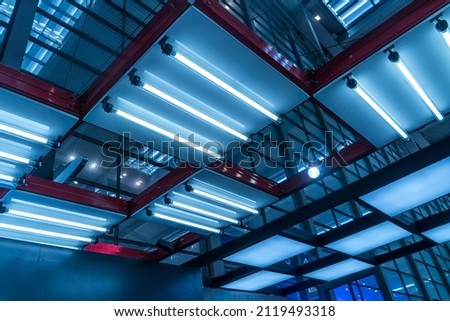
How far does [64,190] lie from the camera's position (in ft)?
13.1

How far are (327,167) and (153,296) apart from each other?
3.62m

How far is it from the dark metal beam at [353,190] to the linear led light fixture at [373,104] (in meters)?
0.66

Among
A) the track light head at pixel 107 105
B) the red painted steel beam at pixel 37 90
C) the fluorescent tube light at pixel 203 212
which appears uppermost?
the red painted steel beam at pixel 37 90

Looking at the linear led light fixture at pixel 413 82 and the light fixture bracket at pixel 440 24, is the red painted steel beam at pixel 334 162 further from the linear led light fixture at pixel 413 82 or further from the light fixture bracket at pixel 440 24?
the light fixture bracket at pixel 440 24

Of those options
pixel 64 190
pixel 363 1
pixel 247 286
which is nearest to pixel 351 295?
pixel 247 286

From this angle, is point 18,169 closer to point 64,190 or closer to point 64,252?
point 64,190

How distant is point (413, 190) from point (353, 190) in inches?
34.0

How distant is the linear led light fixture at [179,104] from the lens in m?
2.60

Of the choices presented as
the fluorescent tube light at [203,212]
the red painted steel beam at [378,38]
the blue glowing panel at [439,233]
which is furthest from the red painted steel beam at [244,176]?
the blue glowing panel at [439,233]

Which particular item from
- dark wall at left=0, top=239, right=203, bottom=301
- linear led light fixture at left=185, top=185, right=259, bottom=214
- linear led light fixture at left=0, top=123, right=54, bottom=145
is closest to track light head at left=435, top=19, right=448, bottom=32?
linear led light fixture at left=185, top=185, right=259, bottom=214

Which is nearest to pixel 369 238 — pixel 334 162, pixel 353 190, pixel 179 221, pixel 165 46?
pixel 353 190

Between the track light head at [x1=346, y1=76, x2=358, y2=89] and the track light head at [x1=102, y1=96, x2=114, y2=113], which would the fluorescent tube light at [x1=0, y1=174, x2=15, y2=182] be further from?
the track light head at [x1=346, y1=76, x2=358, y2=89]

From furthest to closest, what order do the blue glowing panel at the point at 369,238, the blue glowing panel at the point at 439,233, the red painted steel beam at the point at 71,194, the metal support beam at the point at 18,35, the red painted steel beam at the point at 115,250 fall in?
the blue glowing panel at the point at 439,233 → the blue glowing panel at the point at 369,238 → the red painted steel beam at the point at 115,250 → the red painted steel beam at the point at 71,194 → the metal support beam at the point at 18,35

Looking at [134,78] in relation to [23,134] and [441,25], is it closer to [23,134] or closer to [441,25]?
[23,134]
